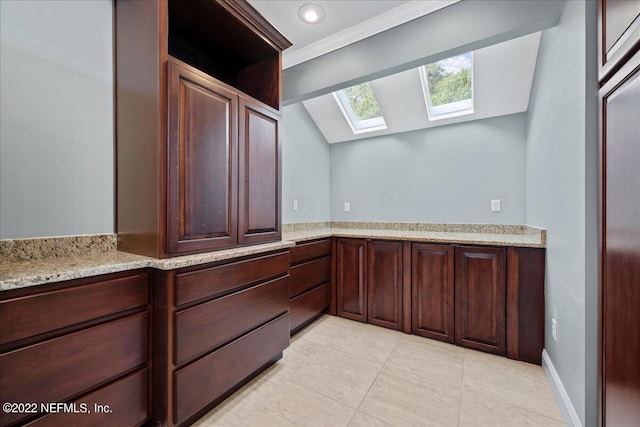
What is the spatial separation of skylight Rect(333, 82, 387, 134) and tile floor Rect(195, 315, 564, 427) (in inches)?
97.8

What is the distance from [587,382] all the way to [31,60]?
3.01 meters

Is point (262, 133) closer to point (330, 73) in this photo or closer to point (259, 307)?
point (330, 73)

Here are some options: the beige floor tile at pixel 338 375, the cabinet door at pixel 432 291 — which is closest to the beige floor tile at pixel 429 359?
the cabinet door at pixel 432 291

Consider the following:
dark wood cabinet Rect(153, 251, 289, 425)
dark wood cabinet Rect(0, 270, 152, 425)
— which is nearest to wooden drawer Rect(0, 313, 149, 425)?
dark wood cabinet Rect(0, 270, 152, 425)

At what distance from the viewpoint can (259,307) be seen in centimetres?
179

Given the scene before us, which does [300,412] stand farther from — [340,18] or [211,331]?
[340,18]

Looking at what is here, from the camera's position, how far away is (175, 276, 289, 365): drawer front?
1345mm

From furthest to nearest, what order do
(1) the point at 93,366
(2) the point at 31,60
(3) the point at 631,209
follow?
(2) the point at 31,60 → (1) the point at 93,366 → (3) the point at 631,209

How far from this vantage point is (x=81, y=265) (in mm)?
1173

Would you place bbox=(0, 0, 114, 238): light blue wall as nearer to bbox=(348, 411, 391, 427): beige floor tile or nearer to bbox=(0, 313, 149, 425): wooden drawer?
bbox=(0, 313, 149, 425): wooden drawer

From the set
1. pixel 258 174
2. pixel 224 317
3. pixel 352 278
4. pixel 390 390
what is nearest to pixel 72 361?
pixel 224 317

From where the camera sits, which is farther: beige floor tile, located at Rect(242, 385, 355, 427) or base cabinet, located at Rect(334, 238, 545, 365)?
base cabinet, located at Rect(334, 238, 545, 365)

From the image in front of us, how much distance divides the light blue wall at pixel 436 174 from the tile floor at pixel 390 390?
4.65ft

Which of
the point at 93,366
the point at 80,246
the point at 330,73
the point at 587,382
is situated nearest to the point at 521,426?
the point at 587,382
